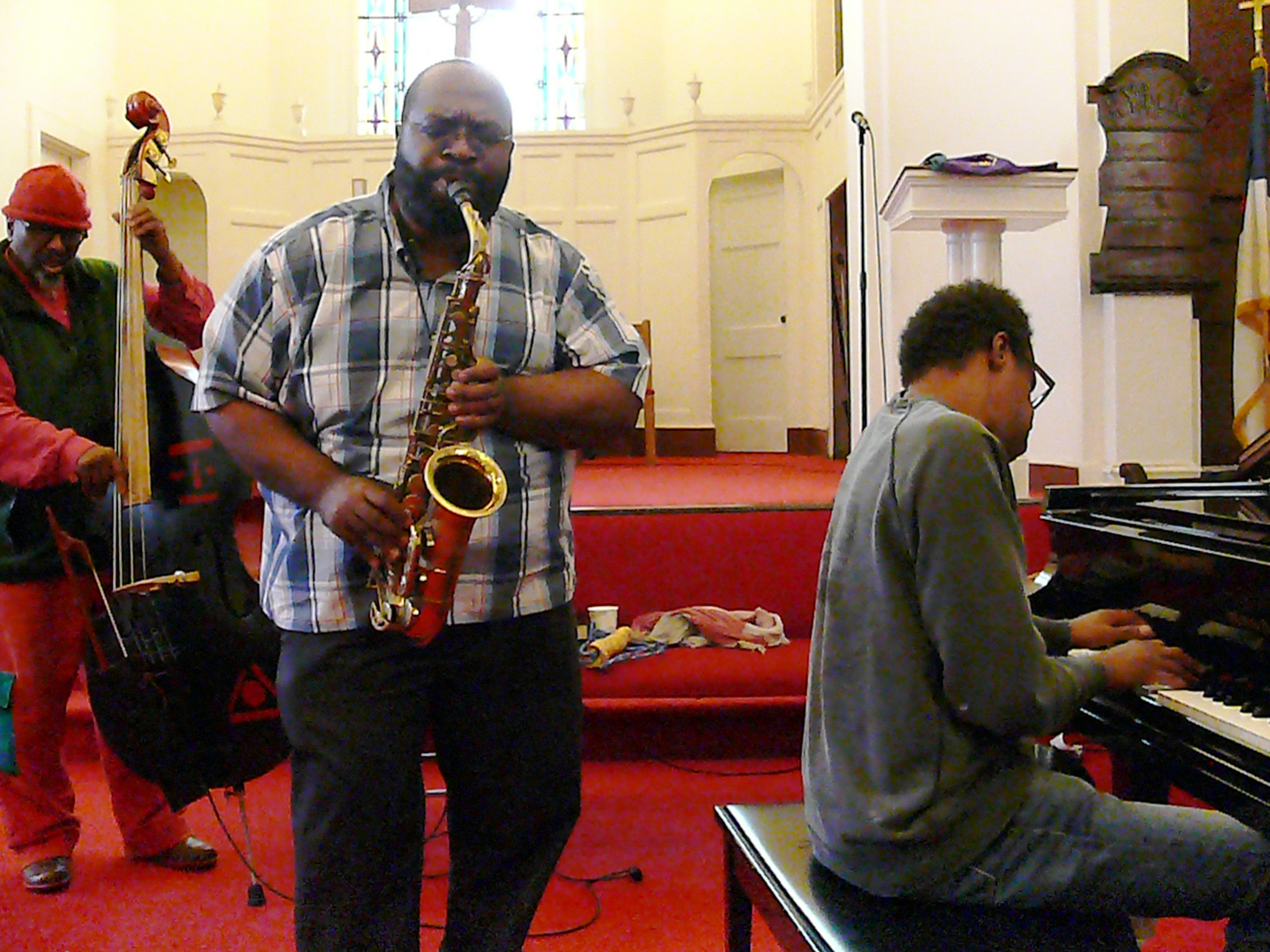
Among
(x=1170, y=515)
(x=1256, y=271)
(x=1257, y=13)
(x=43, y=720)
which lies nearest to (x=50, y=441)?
(x=43, y=720)

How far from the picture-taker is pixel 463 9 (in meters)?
4.96

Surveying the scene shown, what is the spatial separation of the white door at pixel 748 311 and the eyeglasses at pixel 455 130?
845 centimetres

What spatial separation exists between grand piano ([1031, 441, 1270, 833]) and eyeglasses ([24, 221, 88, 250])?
2093 millimetres

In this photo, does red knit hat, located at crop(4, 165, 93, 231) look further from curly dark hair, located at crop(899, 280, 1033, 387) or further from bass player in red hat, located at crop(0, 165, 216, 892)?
curly dark hair, located at crop(899, 280, 1033, 387)

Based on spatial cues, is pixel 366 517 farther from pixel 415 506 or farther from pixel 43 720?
pixel 43 720

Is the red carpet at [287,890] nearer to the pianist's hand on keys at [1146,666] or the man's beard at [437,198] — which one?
the pianist's hand on keys at [1146,666]

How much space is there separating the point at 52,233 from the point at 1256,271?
493 cm

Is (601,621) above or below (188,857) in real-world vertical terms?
above

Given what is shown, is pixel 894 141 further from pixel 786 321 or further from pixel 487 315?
pixel 487 315

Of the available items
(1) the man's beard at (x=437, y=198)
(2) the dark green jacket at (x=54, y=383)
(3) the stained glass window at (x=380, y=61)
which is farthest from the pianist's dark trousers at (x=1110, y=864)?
(3) the stained glass window at (x=380, y=61)

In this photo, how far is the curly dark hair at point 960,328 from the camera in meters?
1.59

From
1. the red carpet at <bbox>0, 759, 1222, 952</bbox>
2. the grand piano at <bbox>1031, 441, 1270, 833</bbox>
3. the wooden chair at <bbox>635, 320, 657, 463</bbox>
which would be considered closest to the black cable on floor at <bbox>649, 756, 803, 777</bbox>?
the red carpet at <bbox>0, 759, 1222, 952</bbox>

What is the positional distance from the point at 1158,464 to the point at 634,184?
5601 mm

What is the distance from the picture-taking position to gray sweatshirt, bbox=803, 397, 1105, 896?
4.50 feet
